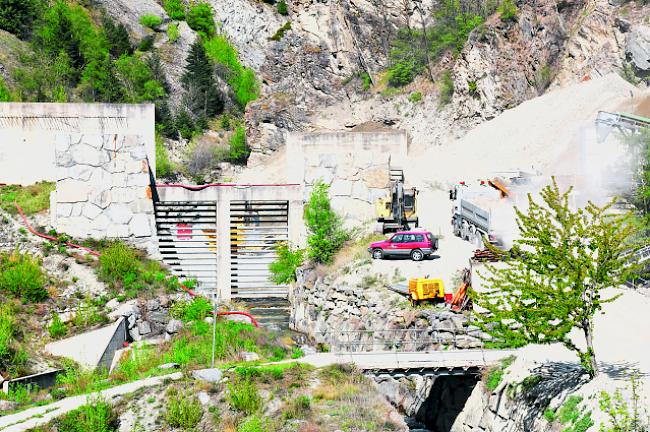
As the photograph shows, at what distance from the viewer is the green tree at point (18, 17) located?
71.7m

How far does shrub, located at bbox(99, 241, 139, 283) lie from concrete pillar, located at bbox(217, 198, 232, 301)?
432 cm

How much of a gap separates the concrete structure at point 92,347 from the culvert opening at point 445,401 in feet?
28.4

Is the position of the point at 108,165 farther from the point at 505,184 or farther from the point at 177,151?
the point at 177,151

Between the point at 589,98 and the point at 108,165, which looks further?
the point at 589,98

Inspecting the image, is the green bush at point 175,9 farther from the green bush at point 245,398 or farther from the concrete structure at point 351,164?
the green bush at point 245,398

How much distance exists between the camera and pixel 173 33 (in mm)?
77750

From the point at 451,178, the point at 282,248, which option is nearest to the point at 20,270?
the point at 282,248

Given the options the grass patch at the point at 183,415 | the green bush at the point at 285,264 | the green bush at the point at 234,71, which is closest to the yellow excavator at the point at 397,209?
the green bush at the point at 285,264

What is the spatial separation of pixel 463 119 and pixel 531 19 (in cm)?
718

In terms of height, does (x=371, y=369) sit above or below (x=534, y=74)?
below

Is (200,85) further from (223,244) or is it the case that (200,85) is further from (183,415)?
(183,415)

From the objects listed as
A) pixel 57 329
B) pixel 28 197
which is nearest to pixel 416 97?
pixel 28 197

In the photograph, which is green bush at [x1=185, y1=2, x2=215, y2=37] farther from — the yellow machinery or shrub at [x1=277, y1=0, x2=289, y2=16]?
the yellow machinery

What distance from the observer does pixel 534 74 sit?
60.9m
